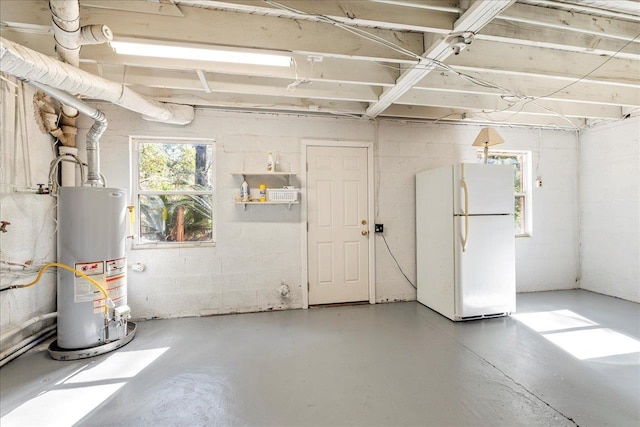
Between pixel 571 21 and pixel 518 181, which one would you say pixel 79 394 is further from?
pixel 518 181

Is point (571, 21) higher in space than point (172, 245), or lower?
higher

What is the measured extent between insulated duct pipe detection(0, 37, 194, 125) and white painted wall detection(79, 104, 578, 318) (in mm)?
578

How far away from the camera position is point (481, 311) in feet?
10.3

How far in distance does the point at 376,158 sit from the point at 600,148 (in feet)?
11.1

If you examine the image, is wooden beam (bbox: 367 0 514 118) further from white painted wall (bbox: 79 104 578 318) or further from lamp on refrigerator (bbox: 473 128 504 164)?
lamp on refrigerator (bbox: 473 128 504 164)

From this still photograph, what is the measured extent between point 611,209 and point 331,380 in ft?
15.4

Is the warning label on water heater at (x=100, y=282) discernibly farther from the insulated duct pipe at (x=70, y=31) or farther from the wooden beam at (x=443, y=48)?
the wooden beam at (x=443, y=48)

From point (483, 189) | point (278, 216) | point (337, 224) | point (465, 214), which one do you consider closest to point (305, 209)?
point (278, 216)

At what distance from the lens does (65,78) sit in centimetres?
198

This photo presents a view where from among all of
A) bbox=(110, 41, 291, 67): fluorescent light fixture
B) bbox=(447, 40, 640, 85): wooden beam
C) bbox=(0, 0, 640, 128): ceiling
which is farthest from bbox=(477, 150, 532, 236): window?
bbox=(110, 41, 291, 67): fluorescent light fixture

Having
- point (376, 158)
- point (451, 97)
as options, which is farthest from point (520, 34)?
point (376, 158)

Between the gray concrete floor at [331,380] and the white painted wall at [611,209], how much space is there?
4.23ft

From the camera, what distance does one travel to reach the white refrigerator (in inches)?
121

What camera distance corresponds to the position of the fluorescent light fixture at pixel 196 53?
2120mm
